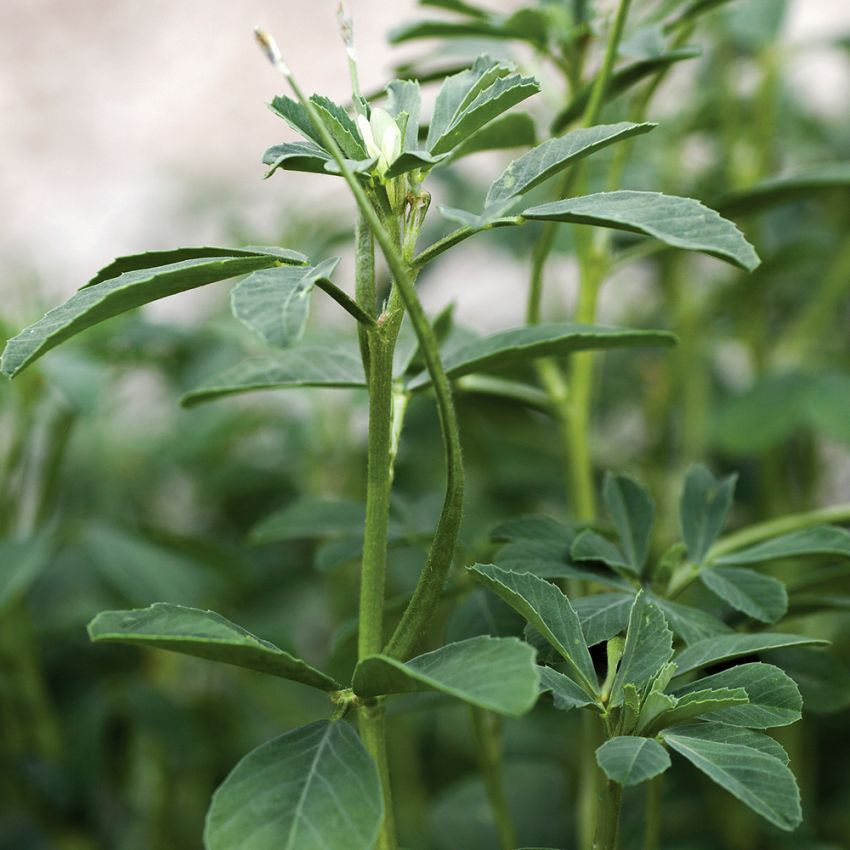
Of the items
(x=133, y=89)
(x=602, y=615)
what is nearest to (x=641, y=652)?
(x=602, y=615)

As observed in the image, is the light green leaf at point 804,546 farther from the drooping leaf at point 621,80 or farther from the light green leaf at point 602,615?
the drooping leaf at point 621,80

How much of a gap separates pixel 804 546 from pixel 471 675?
0.72ft

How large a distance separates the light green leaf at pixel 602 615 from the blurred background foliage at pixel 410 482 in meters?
0.12

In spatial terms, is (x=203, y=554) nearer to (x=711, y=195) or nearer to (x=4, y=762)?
(x=4, y=762)

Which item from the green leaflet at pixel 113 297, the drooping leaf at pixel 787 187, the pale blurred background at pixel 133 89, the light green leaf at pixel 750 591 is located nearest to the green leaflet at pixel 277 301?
the green leaflet at pixel 113 297

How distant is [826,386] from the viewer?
0.81 meters

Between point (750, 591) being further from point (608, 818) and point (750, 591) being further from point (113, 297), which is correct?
point (113, 297)

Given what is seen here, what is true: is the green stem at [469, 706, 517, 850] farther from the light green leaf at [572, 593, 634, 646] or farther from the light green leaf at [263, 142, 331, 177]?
the light green leaf at [263, 142, 331, 177]

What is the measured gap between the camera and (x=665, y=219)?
34 centimetres

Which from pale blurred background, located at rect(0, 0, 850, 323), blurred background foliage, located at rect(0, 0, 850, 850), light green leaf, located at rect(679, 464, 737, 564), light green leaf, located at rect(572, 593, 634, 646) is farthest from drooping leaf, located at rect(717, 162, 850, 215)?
pale blurred background, located at rect(0, 0, 850, 323)

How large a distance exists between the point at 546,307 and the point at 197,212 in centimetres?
53

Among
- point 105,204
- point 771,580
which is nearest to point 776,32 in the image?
point 771,580

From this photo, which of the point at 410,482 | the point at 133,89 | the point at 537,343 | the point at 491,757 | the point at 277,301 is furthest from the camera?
the point at 133,89

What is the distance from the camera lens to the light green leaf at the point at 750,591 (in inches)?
16.9
